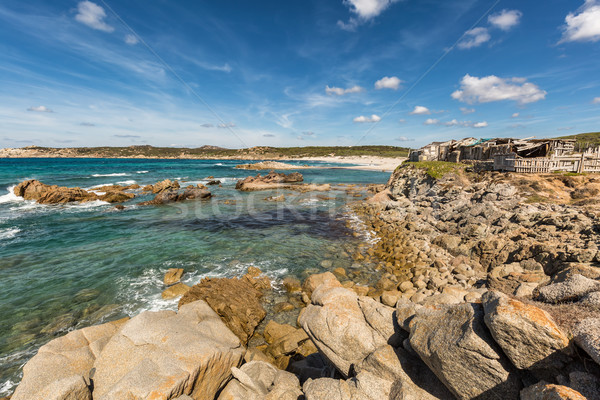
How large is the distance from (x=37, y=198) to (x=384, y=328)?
4925 cm

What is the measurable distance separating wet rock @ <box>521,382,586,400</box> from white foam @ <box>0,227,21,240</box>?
31.9 metres

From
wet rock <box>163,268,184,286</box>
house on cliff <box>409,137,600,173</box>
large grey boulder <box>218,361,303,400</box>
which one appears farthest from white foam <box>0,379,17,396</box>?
house on cliff <box>409,137,600,173</box>

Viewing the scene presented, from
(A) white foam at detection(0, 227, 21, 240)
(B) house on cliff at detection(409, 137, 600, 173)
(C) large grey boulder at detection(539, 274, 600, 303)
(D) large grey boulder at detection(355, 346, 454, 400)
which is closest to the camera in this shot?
(C) large grey boulder at detection(539, 274, 600, 303)

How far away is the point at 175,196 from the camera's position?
37.6 meters

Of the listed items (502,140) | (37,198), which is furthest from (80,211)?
(502,140)

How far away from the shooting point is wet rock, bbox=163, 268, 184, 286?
13.7 m

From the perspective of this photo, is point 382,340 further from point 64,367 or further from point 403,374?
point 64,367

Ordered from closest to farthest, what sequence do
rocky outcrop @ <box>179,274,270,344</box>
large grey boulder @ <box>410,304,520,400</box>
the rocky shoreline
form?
1. the rocky shoreline
2. large grey boulder @ <box>410,304,520,400</box>
3. rocky outcrop @ <box>179,274,270,344</box>

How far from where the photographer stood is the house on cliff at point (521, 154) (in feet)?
69.7

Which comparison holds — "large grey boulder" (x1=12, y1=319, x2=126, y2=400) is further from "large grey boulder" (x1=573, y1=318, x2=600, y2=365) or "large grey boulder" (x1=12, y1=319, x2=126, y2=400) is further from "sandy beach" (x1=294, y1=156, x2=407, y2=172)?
"sandy beach" (x1=294, y1=156, x2=407, y2=172)

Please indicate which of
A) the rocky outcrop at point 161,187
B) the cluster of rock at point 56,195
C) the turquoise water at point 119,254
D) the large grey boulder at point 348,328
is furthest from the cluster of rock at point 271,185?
the large grey boulder at point 348,328

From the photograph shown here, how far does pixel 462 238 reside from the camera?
1614 cm

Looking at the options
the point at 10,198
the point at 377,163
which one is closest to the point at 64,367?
the point at 10,198

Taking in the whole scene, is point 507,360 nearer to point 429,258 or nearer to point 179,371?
point 179,371
